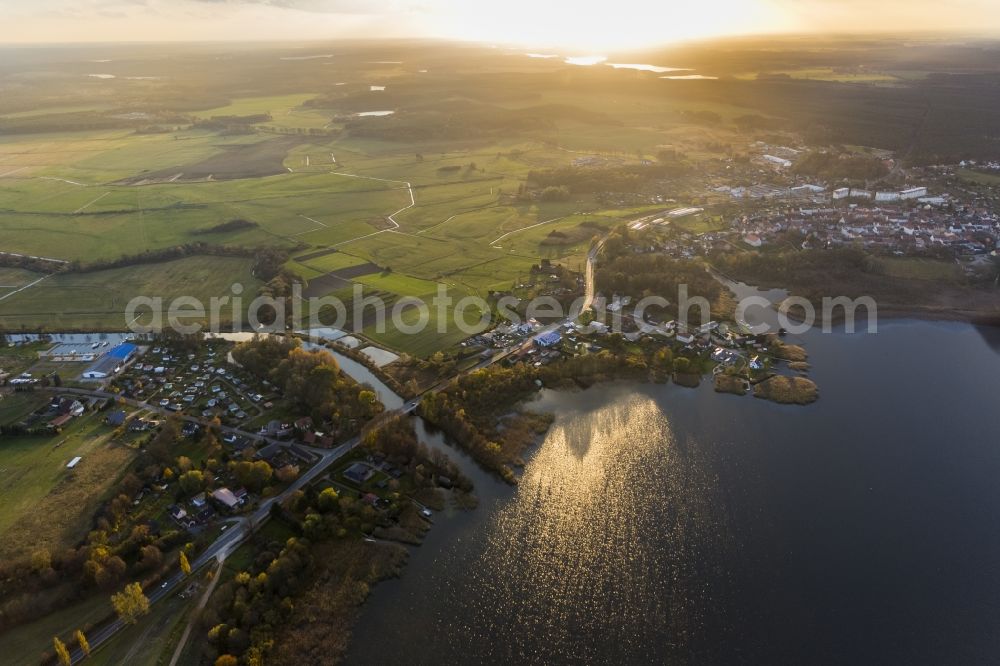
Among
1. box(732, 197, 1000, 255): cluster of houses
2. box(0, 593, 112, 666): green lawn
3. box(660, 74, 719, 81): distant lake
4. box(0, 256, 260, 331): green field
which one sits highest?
box(660, 74, 719, 81): distant lake

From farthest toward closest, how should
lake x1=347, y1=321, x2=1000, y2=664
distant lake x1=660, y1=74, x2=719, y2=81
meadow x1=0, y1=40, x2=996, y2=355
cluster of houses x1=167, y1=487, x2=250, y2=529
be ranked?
distant lake x1=660, y1=74, x2=719, y2=81, meadow x1=0, y1=40, x2=996, y2=355, cluster of houses x1=167, y1=487, x2=250, y2=529, lake x1=347, y1=321, x2=1000, y2=664

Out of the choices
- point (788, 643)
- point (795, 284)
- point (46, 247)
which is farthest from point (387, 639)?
point (46, 247)

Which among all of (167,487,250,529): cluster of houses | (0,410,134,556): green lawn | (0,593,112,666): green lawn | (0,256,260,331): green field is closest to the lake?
(167,487,250,529): cluster of houses

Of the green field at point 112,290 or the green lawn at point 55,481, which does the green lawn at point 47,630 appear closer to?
the green lawn at point 55,481

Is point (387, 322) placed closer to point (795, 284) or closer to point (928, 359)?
point (795, 284)

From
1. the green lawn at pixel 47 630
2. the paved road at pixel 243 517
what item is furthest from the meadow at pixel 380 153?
the green lawn at pixel 47 630

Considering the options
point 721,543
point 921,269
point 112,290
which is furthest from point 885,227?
point 112,290

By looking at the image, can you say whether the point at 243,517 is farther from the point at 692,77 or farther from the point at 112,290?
the point at 692,77

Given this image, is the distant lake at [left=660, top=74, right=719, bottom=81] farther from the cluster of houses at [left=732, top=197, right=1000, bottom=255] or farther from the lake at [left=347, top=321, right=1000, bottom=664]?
the lake at [left=347, top=321, right=1000, bottom=664]

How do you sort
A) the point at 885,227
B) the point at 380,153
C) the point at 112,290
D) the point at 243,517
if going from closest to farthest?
1. the point at 243,517
2. the point at 112,290
3. the point at 885,227
4. the point at 380,153
